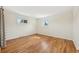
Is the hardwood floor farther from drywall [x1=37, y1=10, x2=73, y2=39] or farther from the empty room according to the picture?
drywall [x1=37, y1=10, x2=73, y2=39]

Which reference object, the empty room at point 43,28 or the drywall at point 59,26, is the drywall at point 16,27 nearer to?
the empty room at point 43,28

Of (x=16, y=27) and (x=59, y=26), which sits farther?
(x=59, y=26)

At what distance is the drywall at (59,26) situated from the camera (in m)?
2.09

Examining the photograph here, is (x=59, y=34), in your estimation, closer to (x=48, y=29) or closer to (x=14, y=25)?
(x=48, y=29)

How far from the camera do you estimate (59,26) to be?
7.49ft

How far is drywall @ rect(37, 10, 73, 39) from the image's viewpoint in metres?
2.09

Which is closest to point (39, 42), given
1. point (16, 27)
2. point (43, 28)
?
point (43, 28)

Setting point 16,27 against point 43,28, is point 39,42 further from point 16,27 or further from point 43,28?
point 16,27

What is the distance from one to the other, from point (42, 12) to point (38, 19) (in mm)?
391

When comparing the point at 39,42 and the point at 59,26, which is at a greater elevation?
the point at 59,26

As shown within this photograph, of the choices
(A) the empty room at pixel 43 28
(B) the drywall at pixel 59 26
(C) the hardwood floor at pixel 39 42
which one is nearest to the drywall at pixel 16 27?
(A) the empty room at pixel 43 28
